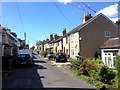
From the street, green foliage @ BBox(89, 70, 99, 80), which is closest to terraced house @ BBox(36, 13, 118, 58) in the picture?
the street

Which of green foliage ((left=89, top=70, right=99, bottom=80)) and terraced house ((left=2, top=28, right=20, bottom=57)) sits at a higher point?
terraced house ((left=2, top=28, right=20, bottom=57))

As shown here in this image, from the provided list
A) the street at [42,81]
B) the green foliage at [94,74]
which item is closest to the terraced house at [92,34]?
the street at [42,81]

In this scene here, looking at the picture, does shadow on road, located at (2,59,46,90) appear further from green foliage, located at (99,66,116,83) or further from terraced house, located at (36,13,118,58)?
terraced house, located at (36,13,118,58)

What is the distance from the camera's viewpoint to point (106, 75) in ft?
54.4

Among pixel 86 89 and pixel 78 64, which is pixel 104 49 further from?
pixel 86 89

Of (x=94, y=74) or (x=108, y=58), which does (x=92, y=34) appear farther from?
(x=94, y=74)

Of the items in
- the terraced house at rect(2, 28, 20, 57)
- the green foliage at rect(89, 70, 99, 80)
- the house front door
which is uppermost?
the terraced house at rect(2, 28, 20, 57)

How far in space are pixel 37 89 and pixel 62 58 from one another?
2791 centimetres

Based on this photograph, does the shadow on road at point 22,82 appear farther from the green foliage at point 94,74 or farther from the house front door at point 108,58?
the house front door at point 108,58

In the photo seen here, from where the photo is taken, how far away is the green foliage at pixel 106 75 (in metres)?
16.5

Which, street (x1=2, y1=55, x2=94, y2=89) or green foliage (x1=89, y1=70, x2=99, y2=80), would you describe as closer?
street (x1=2, y1=55, x2=94, y2=89)

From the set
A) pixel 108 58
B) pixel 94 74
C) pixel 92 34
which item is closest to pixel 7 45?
pixel 92 34

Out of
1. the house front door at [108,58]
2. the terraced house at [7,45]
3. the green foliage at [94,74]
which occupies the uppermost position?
the terraced house at [7,45]

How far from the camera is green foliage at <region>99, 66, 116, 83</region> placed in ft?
54.2
